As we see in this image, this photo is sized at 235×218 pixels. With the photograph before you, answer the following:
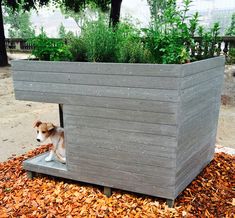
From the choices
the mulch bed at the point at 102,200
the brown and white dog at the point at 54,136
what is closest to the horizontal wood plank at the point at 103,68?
the brown and white dog at the point at 54,136

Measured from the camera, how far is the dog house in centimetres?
255

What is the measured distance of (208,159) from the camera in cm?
371

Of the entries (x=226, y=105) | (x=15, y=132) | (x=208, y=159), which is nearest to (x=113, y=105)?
(x=208, y=159)

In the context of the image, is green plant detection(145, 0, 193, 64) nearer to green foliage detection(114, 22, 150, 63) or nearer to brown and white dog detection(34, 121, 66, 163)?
green foliage detection(114, 22, 150, 63)

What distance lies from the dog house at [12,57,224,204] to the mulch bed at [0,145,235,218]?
0.13 meters

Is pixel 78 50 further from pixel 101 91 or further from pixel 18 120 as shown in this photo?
pixel 18 120

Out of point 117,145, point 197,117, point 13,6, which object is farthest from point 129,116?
point 13,6

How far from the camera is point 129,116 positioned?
2.69m

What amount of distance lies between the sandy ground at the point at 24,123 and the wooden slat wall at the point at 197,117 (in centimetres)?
151

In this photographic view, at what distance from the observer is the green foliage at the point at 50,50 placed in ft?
10.4

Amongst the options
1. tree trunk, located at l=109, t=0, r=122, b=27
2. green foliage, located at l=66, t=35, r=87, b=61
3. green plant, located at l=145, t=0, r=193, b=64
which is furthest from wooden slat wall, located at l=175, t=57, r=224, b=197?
tree trunk, located at l=109, t=0, r=122, b=27

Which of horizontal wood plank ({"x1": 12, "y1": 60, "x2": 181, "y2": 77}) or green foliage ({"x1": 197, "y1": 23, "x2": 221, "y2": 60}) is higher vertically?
green foliage ({"x1": 197, "y1": 23, "x2": 221, "y2": 60})

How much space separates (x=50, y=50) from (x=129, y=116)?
1.14m

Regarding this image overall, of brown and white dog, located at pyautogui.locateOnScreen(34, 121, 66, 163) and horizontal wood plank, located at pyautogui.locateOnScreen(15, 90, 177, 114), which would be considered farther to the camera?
brown and white dog, located at pyautogui.locateOnScreen(34, 121, 66, 163)
